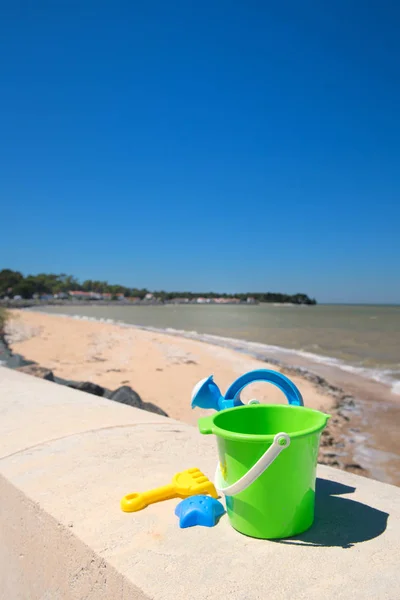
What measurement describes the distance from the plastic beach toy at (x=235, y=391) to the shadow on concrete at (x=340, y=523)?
0.45m

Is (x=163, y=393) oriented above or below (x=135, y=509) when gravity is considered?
below

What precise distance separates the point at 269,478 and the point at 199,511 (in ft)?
1.27

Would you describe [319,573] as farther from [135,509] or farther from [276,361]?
[276,361]

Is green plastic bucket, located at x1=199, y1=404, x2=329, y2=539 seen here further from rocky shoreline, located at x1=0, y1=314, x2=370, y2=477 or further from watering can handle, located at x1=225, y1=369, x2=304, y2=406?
rocky shoreline, located at x1=0, y1=314, x2=370, y2=477

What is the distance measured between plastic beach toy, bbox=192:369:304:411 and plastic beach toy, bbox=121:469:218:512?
344mm

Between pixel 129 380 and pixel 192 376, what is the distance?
1.50 m

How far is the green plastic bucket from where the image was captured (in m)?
1.46

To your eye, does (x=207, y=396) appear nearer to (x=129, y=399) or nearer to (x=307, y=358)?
(x=129, y=399)

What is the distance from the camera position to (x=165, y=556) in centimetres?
146

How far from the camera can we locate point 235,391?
6.54 ft

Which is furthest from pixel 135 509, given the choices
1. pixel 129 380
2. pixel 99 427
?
pixel 129 380

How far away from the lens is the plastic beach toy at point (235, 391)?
6.26ft

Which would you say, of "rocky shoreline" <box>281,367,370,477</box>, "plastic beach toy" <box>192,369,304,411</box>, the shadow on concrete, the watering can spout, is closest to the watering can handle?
"plastic beach toy" <box>192,369,304,411</box>

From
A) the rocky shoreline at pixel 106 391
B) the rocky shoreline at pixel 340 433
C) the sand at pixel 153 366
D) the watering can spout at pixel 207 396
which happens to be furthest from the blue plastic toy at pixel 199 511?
the sand at pixel 153 366
